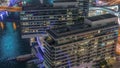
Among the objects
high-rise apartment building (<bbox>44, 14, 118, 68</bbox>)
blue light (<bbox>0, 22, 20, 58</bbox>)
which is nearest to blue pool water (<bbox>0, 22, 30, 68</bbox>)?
blue light (<bbox>0, 22, 20, 58</bbox>)

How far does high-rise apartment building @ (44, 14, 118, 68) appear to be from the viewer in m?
95.7

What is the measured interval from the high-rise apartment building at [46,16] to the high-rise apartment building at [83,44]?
74.6ft

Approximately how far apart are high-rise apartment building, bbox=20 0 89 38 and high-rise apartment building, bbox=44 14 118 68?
22.7m

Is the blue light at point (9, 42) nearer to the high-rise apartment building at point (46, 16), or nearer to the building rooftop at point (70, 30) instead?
the high-rise apartment building at point (46, 16)

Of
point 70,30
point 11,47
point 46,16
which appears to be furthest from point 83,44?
point 11,47

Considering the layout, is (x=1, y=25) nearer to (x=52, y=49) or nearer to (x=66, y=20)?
(x=66, y=20)

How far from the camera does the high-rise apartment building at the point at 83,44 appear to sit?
95.7m

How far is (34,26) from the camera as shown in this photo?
412 ft

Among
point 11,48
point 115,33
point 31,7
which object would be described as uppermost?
point 31,7

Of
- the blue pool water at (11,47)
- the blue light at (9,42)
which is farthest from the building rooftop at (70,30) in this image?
the blue light at (9,42)

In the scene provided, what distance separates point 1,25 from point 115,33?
68.5 metres

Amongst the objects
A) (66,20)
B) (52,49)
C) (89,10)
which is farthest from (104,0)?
(52,49)

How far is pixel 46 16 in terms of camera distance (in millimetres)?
124688

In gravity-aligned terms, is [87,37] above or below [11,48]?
above
